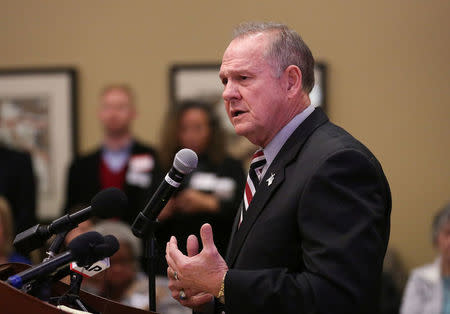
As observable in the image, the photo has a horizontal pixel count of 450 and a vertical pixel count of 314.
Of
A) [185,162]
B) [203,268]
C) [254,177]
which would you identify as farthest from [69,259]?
[254,177]

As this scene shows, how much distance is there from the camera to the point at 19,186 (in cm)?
488

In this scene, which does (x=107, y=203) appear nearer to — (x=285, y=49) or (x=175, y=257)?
(x=175, y=257)

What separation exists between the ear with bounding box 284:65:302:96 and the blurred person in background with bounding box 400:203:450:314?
253cm

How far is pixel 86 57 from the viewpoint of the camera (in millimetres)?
5965

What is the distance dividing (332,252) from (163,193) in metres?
0.48

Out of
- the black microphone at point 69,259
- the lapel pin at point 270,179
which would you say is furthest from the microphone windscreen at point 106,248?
the lapel pin at point 270,179

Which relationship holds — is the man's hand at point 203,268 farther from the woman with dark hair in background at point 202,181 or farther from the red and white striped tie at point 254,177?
the woman with dark hair in background at point 202,181

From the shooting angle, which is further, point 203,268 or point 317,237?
point 203,268

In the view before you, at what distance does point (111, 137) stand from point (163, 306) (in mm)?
1620

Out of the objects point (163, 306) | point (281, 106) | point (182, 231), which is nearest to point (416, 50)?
point (182, 231)

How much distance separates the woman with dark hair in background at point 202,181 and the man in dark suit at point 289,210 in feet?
6.01

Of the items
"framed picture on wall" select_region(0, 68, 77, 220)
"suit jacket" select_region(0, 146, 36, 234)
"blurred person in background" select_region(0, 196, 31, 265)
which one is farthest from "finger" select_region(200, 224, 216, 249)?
"framed picture on wall" select_region(0, 68, 77, 220)

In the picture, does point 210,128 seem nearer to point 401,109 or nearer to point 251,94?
point 401,109

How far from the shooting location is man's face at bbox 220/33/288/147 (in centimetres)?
197
